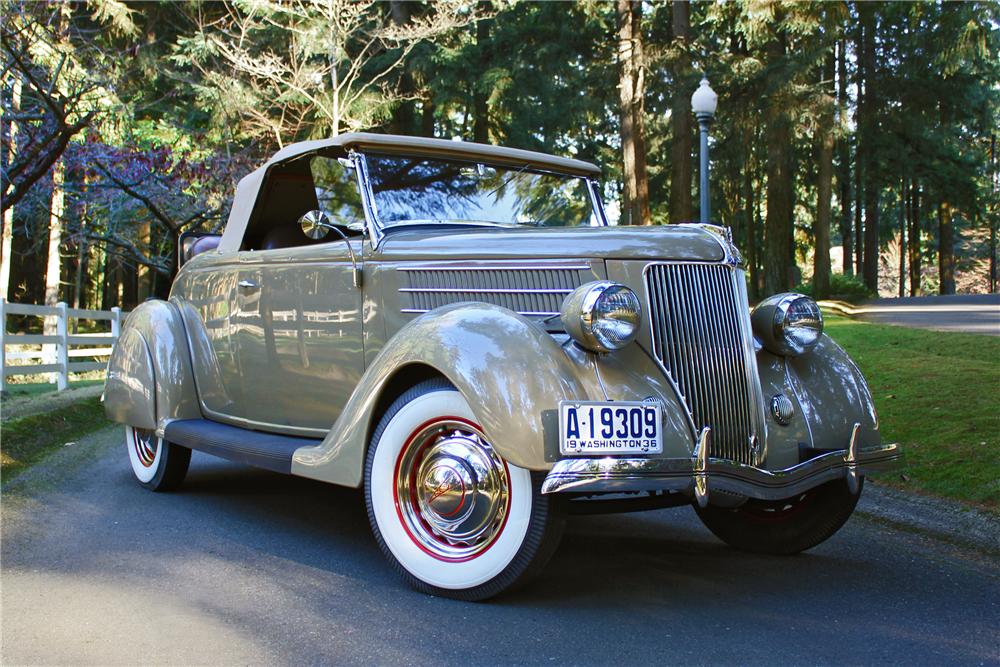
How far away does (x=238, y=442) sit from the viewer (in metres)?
4.84

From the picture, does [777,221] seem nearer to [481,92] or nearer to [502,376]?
[481,92]

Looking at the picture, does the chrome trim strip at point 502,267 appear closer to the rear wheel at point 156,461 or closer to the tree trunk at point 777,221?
the rear wheel at point 156,461

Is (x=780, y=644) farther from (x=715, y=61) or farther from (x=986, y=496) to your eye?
(x=715, y=61)

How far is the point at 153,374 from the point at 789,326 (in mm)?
3953

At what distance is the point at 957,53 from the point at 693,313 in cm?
1556

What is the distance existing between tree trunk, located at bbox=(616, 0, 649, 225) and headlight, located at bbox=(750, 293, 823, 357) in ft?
45.3

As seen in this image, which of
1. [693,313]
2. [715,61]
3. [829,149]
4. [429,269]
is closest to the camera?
[693,313]

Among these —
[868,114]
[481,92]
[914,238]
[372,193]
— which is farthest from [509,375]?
[914,238]

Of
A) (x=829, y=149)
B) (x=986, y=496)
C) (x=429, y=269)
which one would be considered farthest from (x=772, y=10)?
(x=429, y=269)

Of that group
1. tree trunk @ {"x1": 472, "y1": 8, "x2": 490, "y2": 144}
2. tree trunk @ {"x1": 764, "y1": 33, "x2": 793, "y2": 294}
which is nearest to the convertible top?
tree trunk @ {"x1": 472, "y1": 8, "x2": 490, "y2": 144}

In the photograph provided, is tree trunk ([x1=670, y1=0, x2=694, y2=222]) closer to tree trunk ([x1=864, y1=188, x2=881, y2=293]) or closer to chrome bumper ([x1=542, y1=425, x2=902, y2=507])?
tree trunk ([x1=864, y1=188, x2=881, y2=293])

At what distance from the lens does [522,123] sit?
22.8m

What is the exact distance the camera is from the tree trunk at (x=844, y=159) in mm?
20344

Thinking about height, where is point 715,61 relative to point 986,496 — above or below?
above
